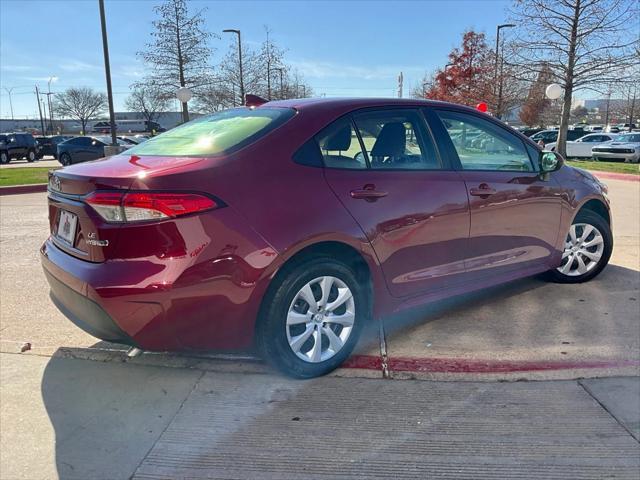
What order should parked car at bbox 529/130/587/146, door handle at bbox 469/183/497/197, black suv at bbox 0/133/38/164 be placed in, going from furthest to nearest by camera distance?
parked car at bbox 529/130/587/146 → black suv at bbox 0/133/38/164 → door handle at bbox 469/183/497/197

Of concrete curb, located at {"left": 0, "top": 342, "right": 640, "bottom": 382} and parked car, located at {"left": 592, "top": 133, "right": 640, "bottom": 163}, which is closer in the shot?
concrete curb, located at {"left": 0, "top": 342, "right": 640, "bottom": 382}

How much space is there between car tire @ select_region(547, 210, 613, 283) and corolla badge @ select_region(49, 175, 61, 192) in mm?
4058

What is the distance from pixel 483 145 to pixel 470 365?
5.60 ft

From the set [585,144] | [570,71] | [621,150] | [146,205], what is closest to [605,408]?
[146,205]

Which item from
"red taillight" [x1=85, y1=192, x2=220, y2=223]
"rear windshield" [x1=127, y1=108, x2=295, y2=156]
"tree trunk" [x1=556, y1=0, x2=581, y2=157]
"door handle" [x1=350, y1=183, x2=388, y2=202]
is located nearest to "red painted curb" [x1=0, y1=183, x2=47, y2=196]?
"rear windshield" [x1=127, y1=108, x2=295, y2=156]

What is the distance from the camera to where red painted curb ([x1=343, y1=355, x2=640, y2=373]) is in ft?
10.6

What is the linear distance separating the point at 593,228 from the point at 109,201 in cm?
413

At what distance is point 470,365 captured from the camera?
3.29 metres

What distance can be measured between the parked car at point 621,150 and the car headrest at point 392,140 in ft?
78.8

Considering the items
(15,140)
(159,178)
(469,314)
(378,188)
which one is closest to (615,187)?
(469,314)

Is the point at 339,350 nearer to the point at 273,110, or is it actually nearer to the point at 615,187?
the point at 273,110

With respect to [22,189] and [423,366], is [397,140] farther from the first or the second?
[22,189]

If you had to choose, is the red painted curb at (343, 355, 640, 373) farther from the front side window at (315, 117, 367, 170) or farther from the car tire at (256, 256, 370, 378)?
the front side window at (315, 117, 367, 170)

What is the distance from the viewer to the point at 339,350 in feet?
10.5
